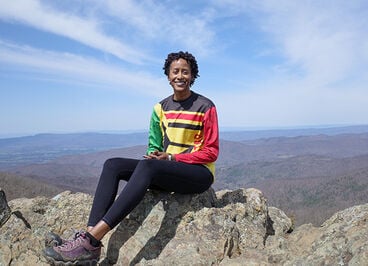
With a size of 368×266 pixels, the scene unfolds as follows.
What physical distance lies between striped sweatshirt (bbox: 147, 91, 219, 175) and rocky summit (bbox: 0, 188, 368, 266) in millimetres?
927

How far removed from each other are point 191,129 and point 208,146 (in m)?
→ 0.44

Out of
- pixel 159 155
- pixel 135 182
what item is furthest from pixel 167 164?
pixel 135 182

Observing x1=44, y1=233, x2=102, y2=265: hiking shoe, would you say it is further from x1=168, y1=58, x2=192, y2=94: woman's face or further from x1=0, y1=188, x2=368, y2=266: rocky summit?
x1=168, y1=58, x2=192, y2=94: woman's face

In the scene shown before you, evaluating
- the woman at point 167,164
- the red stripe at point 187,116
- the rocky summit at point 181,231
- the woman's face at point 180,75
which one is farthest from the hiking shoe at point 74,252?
the woman's face at point 180,75

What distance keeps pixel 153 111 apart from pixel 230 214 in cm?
240

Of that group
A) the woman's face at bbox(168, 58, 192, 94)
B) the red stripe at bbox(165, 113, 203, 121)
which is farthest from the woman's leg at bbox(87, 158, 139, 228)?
the woman's face at bbox(168, 58, 192, 94)

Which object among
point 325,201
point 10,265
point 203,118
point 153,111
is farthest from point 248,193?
point 325,201

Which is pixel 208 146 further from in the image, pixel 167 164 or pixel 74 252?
pixel 74 252

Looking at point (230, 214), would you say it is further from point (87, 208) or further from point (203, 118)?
point (87, 208)

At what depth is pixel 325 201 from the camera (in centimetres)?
19212

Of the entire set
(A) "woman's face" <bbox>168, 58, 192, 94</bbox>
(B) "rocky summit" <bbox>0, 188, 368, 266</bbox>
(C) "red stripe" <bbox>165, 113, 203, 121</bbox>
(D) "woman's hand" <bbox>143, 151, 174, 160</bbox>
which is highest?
(A) "woman's face" <bbox>168, 58, 192, 94</bbox>

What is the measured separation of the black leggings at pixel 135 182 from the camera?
16.1 ft

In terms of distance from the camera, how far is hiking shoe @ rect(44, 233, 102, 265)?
14.9 ft

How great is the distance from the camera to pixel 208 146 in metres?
5.79
